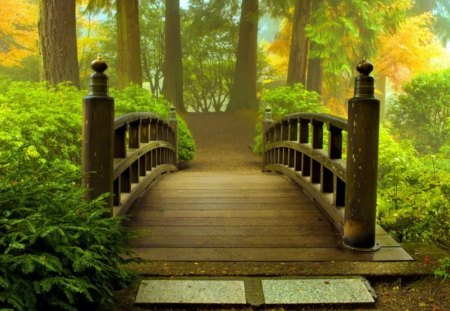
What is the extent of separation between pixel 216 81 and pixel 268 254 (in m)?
25.4

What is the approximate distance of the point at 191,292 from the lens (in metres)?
3.33

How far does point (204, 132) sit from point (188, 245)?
54.3ft

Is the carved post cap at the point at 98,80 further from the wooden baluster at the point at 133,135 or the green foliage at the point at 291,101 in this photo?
the green foliage at the point at 291,101

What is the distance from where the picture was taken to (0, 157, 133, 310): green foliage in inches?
95.1

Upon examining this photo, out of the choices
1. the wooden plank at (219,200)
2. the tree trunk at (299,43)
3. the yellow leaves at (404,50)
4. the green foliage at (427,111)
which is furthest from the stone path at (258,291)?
the yellow leaves at (404,50)

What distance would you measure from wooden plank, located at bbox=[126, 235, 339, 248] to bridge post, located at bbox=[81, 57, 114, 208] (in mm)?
615

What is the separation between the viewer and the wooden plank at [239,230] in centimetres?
469

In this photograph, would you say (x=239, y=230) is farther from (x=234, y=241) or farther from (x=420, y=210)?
(x=420, y=210)

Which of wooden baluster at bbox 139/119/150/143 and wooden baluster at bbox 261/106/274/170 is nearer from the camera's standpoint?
wooden baluster at bbox 139/119/150/143

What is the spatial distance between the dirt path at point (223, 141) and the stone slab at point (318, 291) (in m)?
10.1

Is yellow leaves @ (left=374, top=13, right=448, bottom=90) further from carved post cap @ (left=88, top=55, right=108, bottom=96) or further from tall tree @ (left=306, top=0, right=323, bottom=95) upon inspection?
carved post cap @ (left=88, top=55, right=108, bottom=96)

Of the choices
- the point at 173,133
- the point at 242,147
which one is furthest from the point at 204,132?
the point at 173,133

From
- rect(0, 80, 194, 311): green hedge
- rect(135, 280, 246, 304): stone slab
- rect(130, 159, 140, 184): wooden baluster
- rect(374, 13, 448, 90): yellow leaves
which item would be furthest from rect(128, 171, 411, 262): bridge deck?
rect(374, 13, 448, 90): yellow leaves

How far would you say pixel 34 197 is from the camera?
116 inches
